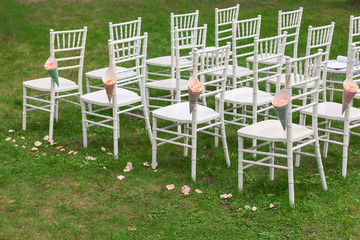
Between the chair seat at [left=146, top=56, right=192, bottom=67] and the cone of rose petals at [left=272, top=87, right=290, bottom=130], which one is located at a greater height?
the cone of rose petals at [left=272, top=87, right=290, bottom=130]

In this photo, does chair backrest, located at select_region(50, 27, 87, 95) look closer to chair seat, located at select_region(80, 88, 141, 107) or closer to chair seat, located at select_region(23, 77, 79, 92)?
chair seat, located at select_region(23, 77, 79, 92)

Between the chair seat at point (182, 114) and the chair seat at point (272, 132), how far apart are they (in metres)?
0.49

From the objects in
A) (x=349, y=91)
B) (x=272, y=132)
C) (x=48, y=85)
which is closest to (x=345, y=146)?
(x=349, y=91)

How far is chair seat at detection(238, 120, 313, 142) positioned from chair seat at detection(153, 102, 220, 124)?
0.49 metres

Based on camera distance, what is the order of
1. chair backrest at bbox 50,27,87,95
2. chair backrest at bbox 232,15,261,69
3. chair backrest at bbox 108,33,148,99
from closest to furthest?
chair backrest at bbox 108,33,148,99 < chair backrest at bbox 50,27,87,95 < chair backrest at bbox 232,15,261,69

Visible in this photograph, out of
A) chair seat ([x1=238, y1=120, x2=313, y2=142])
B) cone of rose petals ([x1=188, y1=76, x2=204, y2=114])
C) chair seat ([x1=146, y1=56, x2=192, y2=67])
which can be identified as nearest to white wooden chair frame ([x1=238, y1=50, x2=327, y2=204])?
chair seat ([x1=238, y1=120, x2=313, y2=142])

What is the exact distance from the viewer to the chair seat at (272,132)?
13.6 ft

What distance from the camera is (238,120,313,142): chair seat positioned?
4.16 meters

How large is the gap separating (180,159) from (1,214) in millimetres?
1774

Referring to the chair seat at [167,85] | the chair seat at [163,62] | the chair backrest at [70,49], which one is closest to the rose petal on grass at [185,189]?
the chair seat at [167,85]

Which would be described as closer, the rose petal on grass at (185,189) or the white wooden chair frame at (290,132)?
the white wooden chair frame at (290,132)

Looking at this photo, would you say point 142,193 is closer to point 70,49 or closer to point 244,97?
point 244,97

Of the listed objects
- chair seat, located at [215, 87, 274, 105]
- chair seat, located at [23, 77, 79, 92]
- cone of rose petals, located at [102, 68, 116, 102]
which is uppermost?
cone of rose petals, located at [102, 68, 116, 102]

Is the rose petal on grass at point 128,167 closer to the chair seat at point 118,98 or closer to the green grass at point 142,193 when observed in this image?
the green grass at point 142,193
